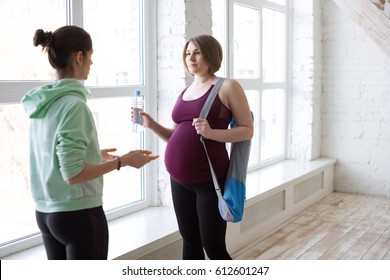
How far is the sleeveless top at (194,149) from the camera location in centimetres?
233

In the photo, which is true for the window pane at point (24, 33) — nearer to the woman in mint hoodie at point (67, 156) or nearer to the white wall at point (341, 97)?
the woman in mint hoodie at point (67, 156)

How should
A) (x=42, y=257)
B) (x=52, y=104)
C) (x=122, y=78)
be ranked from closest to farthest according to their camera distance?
(x=52, y=104) → (x=42, y=257) → (x=122, y=78)

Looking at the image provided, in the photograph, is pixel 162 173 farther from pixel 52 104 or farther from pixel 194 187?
pixel 52 104

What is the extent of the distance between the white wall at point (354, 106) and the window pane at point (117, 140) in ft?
9.71

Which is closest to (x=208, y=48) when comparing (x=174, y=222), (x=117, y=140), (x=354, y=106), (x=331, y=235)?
(x=117, y=140)

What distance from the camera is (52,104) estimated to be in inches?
62.7

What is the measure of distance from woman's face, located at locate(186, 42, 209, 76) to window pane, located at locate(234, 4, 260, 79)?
2200 millimetres

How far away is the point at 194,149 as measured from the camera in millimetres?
2344

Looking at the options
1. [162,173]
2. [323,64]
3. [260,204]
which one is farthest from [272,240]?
[323,64]

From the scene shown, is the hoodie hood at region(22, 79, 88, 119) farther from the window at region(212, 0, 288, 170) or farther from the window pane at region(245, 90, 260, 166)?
the window pane at region(245, 90, 260, 166)

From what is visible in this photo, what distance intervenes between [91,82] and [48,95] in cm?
147

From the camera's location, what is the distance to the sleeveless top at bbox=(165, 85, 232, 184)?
7.64ft

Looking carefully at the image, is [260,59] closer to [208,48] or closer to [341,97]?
[341,97]
